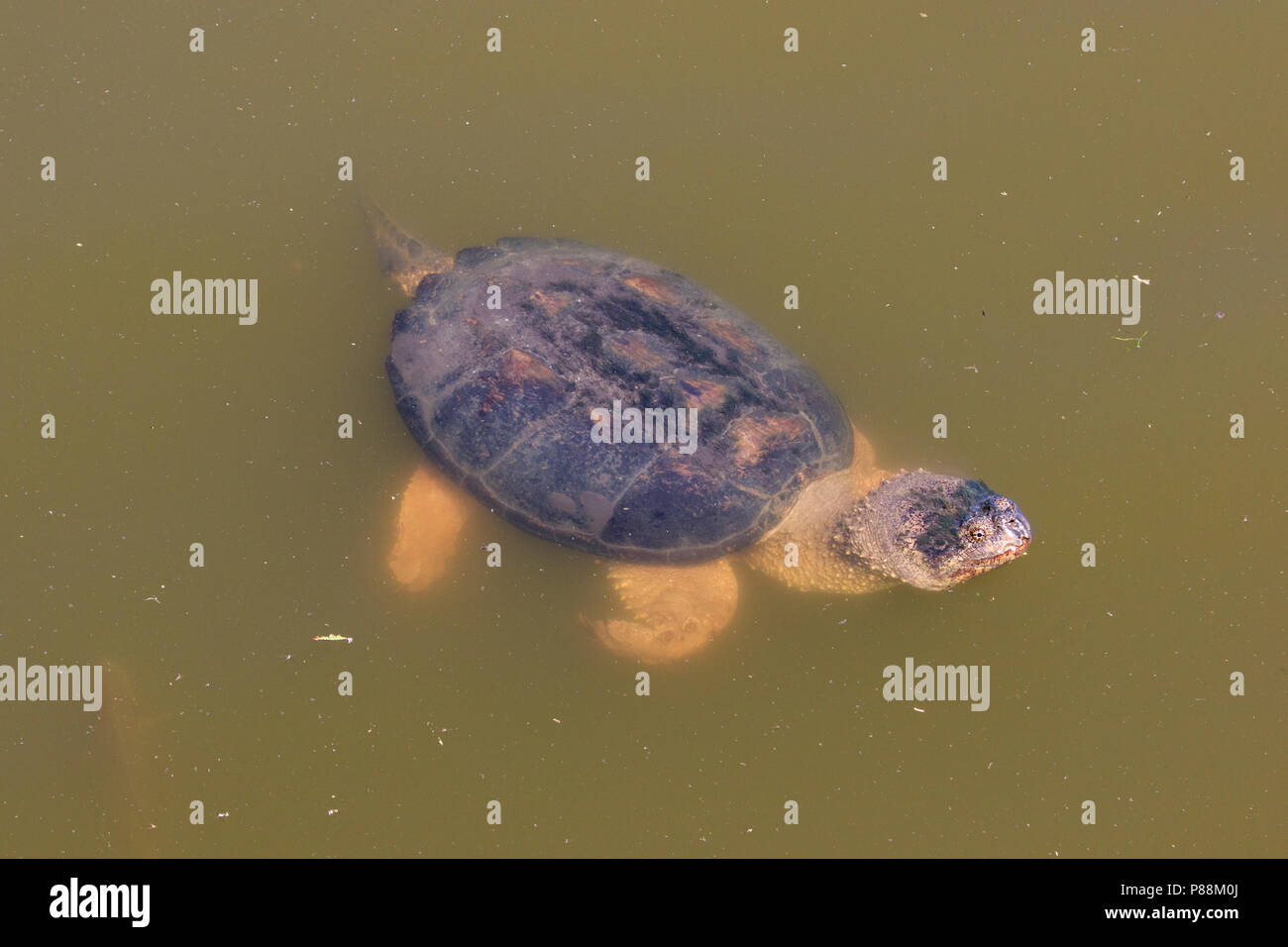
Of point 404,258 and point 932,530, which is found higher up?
point 404,258

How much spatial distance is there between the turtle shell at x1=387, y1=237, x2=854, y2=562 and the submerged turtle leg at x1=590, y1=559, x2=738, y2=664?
400 mm

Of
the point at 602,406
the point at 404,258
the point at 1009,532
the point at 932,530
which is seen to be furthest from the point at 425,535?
the point at 1009,532

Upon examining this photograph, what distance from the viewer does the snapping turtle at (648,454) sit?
445 centimetres

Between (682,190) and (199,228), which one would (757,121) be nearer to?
(682,190)

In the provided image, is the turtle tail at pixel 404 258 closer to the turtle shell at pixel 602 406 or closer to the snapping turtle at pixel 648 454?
the snapping turtle at pixel 648 454

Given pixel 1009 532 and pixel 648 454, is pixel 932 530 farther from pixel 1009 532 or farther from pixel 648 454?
pixel 648 454

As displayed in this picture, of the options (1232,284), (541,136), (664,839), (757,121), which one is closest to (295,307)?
(541,136)

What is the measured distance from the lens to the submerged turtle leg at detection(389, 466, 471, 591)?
5.18 m

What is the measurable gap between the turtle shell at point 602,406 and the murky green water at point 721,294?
662 mm

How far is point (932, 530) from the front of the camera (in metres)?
4.59

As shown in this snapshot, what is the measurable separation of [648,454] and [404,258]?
244 centimetres

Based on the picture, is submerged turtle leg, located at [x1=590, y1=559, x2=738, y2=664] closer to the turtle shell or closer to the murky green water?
the murky green water

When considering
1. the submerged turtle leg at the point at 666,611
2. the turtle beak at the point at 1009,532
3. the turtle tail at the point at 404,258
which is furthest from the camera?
the turtle tail at the point at 404,258

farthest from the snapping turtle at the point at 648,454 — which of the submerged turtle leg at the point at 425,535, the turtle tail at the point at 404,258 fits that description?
the turtle tail at the point at 404,258
